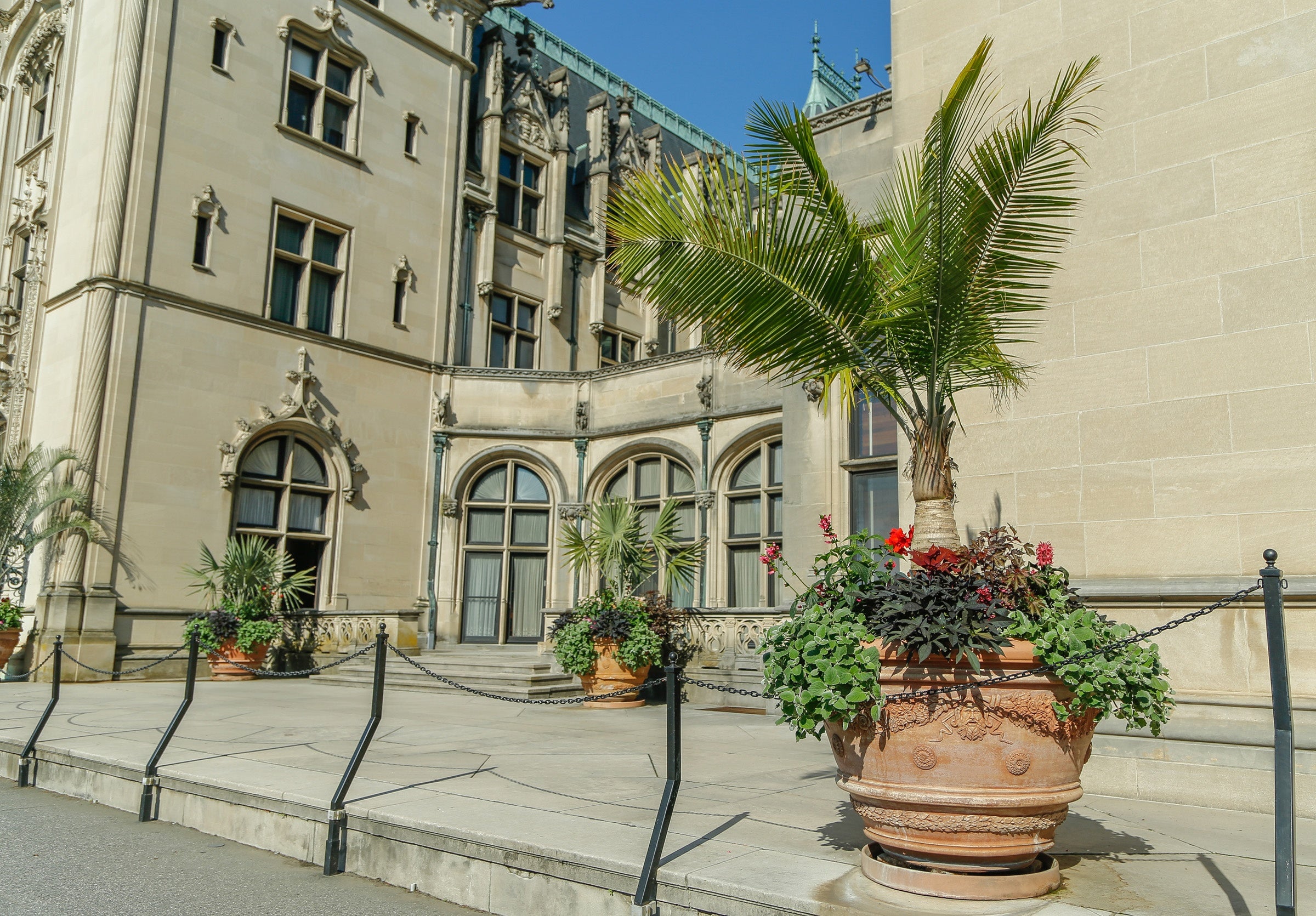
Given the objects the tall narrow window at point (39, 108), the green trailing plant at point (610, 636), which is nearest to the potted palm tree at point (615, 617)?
the green trailing plant at point (610, 636)

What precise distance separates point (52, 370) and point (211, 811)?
13.5m

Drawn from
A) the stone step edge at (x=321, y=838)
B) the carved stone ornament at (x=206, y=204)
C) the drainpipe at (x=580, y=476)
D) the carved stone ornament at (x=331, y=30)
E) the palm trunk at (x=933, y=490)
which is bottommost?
the stone step edge at (x=321, y=838)

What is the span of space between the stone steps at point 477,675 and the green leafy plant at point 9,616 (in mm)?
4442

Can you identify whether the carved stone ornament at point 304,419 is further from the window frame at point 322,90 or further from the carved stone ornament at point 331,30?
the carved stone ornament at point 331,30

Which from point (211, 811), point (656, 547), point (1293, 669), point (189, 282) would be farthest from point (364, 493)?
point (1293, 669)

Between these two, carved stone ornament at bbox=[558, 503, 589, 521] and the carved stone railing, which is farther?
carved stone ornament at bbox=[558, 503, 589, 521]

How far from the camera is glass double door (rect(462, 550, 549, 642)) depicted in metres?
19.8

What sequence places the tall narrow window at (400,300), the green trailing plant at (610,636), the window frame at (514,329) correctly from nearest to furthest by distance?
1. the green trailing plant at (610,636)
2. the tall narrow window at (400,300)
3. the window frame at (514,329)

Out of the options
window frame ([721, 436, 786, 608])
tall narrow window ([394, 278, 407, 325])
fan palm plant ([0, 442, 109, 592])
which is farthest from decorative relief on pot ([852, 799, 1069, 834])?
tall narrow window ([394, 278, 407, 325])

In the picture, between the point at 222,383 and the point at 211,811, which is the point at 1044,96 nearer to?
the point at 211,811

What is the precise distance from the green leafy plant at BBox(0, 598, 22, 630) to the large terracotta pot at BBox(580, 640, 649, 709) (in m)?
8.94

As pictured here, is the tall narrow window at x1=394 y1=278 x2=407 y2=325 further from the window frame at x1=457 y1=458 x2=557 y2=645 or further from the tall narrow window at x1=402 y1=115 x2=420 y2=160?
the window frame at x1=457 y1=458 x2=557 y2=645

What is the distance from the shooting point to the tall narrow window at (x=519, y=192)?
23.2 metres

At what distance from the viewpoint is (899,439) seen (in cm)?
833
